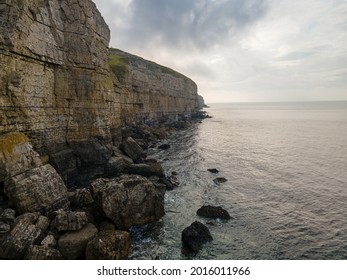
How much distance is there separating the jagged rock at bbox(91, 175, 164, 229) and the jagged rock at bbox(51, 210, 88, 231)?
1673 mm

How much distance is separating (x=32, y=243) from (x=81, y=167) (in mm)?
11451

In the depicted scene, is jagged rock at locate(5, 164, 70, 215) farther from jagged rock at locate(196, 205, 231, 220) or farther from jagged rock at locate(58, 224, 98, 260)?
jagged rock at locate(196, 205, 231, 220)

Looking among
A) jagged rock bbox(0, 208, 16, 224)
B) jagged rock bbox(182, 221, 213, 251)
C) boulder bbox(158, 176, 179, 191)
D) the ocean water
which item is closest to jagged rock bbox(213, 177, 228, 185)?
the ocean water

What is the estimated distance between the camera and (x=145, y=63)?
2926 inches

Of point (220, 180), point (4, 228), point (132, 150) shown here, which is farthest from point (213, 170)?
point (4, 228)

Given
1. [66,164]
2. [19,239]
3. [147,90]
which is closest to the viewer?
[19,239]

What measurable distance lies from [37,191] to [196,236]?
402 inches

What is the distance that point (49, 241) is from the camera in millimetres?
11602

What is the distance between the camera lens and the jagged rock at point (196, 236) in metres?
13.4

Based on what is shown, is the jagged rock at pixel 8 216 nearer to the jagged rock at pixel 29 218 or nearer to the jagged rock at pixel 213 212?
the jagged rock at pixel 29 218

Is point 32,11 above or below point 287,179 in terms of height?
above

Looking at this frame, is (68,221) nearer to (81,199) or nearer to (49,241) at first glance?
(49,241)
